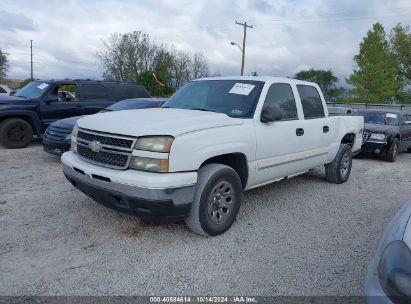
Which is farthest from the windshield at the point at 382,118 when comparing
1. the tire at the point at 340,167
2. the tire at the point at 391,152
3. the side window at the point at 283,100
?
the side window at the point at 283,100

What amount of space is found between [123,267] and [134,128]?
132cm

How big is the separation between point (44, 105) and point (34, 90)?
731 millimetres

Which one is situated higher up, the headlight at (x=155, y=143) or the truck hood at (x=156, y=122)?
the truck hood at (x=156, y=122)

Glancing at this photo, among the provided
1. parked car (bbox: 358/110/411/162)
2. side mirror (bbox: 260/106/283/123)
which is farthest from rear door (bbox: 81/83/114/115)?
parked car (bbox: 358/110/411/162)

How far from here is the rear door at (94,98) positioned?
10.0 meters

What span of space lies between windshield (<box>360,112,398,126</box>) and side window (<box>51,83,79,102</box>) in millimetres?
8653

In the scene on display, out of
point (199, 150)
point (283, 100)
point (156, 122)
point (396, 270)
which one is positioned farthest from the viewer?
point (283, 100)

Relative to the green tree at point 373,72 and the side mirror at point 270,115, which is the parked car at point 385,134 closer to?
the side mirror at point 270,115

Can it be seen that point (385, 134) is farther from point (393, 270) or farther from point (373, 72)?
point (373, 72)

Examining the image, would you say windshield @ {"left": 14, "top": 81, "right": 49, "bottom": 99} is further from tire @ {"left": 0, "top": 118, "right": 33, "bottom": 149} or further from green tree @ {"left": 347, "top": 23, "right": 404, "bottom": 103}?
green tree @ {"left": 347, "top": 23, "right": 404, "bottom": 103}

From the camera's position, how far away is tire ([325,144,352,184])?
6.59 meters

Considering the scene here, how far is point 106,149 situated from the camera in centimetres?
376

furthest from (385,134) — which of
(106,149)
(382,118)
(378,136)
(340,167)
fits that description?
(106,149)

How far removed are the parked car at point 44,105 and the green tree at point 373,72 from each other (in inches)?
1134
